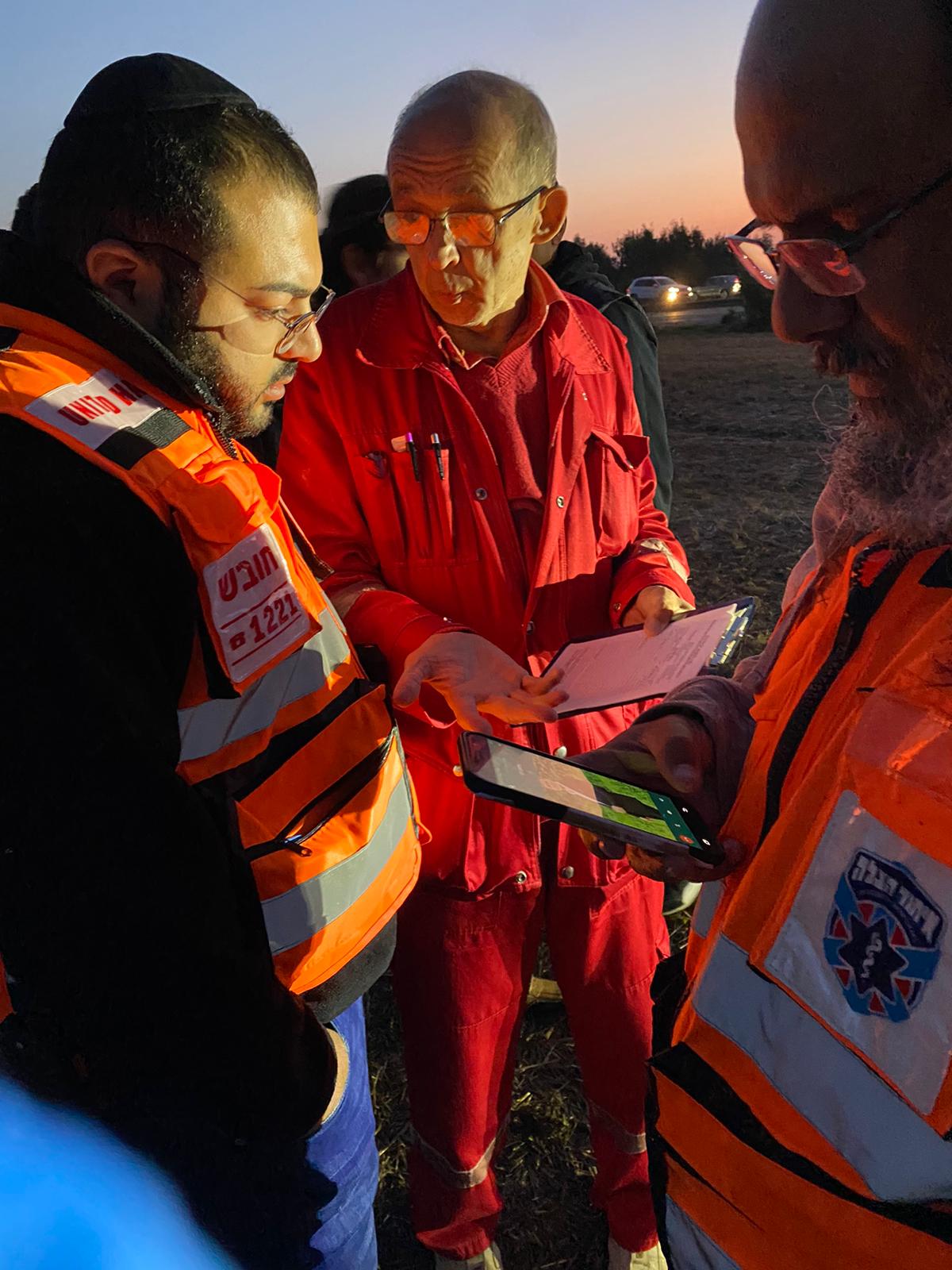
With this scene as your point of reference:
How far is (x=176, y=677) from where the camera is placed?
1382 mm

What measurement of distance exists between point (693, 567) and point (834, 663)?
6014mm

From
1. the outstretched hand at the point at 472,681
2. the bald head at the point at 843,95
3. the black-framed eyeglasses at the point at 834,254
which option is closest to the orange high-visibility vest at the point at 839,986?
the black-framed eyeglasses at the point at 834,254

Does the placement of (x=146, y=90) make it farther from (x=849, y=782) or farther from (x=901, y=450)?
(x=849, y=782)

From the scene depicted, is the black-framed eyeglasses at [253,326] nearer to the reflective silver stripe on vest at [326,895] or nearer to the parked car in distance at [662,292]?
the reflective silver stripe on vest at [326,895]

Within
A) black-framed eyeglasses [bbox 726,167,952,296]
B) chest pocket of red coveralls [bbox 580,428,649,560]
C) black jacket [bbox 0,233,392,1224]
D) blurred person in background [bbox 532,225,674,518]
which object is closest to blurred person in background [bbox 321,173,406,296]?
blurred person in background [bbox 532,225,674,518]

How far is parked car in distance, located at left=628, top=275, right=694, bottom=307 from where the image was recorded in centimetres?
2955

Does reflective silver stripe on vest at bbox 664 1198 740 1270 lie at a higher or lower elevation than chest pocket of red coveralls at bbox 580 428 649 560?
lower

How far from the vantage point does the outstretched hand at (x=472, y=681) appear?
204 cm

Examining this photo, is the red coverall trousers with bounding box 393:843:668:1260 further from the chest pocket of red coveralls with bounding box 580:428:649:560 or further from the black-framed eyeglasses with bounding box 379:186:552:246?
the black-framed eyeglasses with bounding box 379:186:552:246

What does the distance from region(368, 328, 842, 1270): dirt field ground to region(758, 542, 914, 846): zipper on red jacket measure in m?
1.46

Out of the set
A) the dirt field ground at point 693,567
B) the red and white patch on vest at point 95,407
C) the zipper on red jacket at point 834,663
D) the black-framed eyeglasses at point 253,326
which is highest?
the black-framed eyeglasses at point 253,326

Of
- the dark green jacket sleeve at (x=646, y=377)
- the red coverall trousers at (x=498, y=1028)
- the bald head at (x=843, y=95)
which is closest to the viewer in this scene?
the bald head at (x=843, y=95)

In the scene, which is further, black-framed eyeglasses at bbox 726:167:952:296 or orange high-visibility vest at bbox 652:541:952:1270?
black-framed eyeglasses at bbox 726:167:952:296

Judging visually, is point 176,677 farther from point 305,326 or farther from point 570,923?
point 570,923
